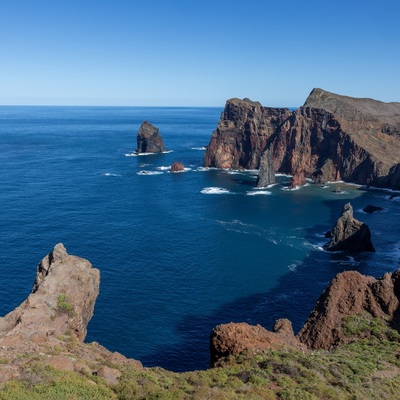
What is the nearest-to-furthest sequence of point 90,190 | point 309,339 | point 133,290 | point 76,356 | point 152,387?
point 152,387, point 76,356, point 309,339, point 133,290, point 90,190

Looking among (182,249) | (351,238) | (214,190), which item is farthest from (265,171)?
(182,249)

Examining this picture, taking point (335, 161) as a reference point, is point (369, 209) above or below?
below

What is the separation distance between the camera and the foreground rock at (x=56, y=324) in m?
34.8

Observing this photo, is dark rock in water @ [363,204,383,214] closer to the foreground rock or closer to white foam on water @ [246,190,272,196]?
white foam on water @ [246,190,272,196]

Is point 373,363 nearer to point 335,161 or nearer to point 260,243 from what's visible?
point 260,243

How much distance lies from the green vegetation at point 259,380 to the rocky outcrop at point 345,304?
3680mm

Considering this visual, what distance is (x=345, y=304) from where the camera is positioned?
181 ft

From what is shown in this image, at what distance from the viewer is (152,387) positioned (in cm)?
3153

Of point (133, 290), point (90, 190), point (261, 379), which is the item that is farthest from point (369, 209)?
point (261, 379)

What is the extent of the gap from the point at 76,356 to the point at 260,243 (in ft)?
253

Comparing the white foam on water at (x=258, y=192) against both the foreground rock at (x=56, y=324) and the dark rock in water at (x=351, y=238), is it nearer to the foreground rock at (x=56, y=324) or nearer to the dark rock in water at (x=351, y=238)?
the dark rock in water at (x=351, y=238)

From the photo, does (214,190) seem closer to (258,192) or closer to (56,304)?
(258,192)

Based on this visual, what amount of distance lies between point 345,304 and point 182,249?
5504 centimetres

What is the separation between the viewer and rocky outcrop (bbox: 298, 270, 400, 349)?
174ft
